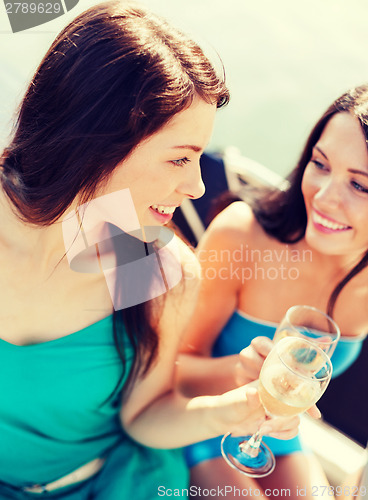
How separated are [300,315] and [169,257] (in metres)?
0.29

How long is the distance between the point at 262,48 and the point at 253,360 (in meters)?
0.62

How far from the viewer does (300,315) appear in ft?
3.17

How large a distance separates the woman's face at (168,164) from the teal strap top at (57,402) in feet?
1.19

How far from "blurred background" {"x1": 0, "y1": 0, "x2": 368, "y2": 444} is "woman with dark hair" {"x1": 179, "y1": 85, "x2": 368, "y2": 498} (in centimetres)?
11

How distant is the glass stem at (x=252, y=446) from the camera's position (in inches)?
36.5

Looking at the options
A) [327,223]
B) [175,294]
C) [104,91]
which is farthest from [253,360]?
[104,91]

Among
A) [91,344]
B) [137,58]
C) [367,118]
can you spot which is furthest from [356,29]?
[91,344]

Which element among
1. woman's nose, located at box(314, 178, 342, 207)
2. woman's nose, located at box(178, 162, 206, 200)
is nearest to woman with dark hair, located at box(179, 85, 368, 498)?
woman's nose, located at box(314, 178, 342, 207)

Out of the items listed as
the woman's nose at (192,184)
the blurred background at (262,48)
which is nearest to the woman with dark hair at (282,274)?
the blurred background at (262,48)

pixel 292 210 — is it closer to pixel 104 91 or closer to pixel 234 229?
pixel 234 229

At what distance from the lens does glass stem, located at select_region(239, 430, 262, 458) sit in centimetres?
93

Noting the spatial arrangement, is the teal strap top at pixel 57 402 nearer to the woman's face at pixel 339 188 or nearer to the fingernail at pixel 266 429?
the fingernail at pixel 266 429

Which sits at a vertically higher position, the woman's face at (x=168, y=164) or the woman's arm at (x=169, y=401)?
the woman's face at (x=168, y=164)

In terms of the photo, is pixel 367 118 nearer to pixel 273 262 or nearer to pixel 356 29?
pixel 356 29
